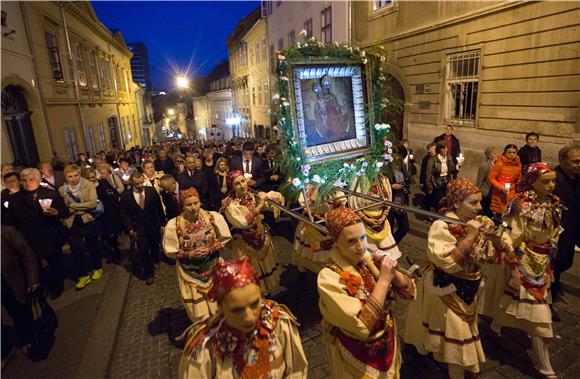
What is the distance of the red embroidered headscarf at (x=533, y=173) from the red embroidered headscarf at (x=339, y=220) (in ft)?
7.81

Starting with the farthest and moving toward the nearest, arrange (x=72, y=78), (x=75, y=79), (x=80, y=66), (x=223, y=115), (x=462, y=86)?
1. (x=223, y=115)
2. (x=80, y=66)
3. (x=75, y=79)
4. (x=72, y=78)
5. (x=462, y=86)

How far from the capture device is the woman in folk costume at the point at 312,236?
4.72 m

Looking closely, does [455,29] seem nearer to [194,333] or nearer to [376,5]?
[376,5]

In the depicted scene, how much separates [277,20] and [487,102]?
1991 centimetres

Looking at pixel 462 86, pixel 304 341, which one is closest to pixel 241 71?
pixel 462 86

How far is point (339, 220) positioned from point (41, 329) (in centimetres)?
454

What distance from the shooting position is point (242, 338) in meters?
2.34

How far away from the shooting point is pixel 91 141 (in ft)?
59.9

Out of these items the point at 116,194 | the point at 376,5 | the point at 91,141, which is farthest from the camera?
the point at 91,141

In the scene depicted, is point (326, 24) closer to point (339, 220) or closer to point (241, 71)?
point (339, 220)

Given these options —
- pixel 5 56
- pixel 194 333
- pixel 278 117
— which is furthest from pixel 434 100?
pixel 5 56

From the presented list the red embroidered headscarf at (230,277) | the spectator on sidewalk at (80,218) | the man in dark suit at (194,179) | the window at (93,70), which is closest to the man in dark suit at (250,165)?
the man in dark suit at (194,179)

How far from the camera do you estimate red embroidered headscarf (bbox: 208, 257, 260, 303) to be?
7.00 feet

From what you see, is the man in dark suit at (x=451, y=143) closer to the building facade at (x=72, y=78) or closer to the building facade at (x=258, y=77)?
the building facade at (x=72, y=78)
